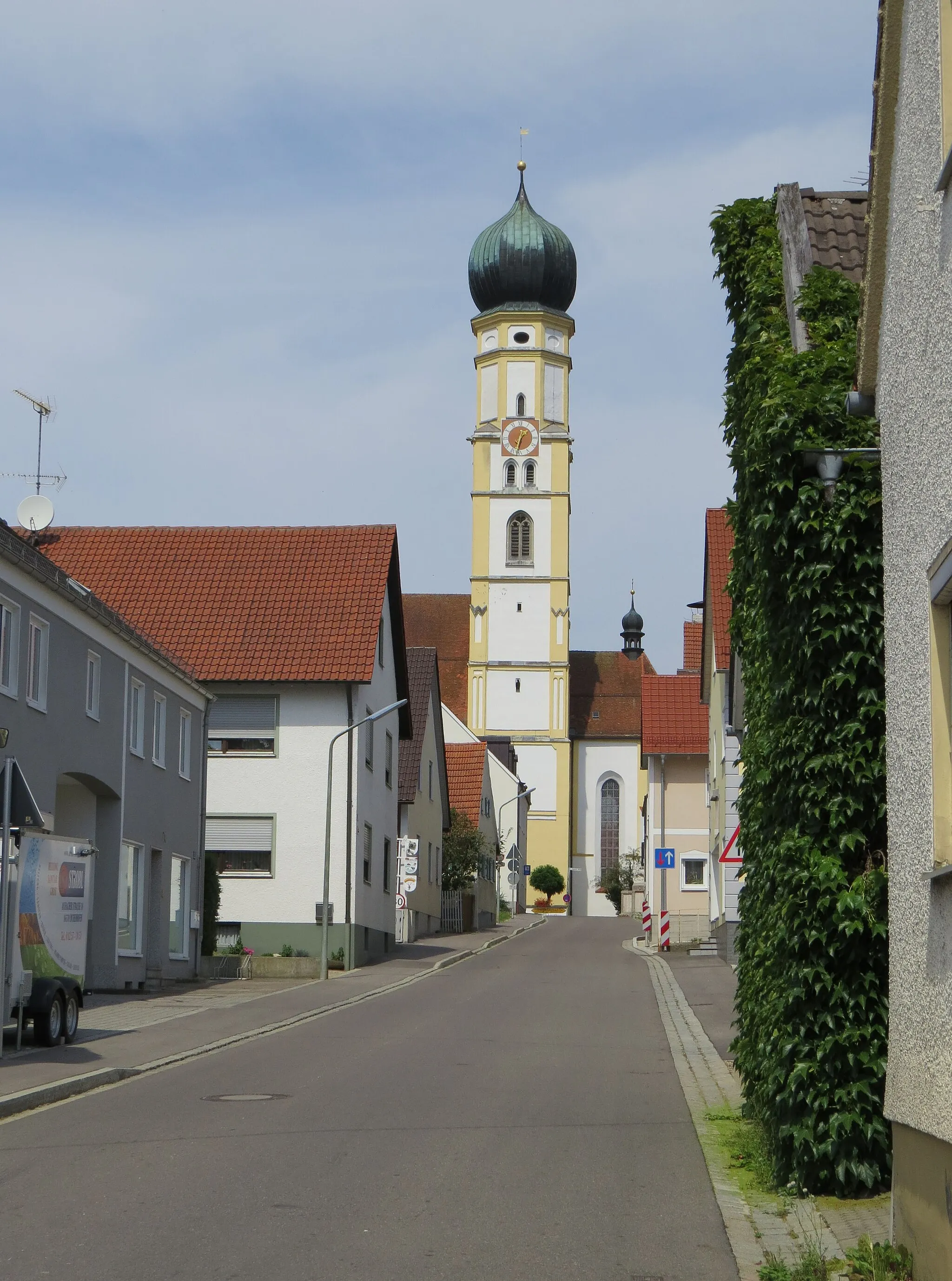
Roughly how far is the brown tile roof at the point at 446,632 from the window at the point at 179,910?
68202 mm

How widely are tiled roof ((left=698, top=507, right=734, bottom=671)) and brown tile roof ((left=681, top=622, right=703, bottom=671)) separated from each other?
14.7m

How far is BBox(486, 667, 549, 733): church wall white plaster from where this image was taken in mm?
90938

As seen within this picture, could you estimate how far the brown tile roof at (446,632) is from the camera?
9906cm

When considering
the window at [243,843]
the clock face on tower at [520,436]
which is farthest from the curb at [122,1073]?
the clock face on tower at [520,436]

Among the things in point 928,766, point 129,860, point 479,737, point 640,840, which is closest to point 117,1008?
point 129,860

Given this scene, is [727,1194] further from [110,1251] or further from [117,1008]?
[117,1008]

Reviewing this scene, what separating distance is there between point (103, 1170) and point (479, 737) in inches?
3177

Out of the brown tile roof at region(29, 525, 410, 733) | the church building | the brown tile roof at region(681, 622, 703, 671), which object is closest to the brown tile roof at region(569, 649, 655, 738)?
the church building

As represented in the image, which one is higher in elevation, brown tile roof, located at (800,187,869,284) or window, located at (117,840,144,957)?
brown tile roof, located at (800,187,869,284)

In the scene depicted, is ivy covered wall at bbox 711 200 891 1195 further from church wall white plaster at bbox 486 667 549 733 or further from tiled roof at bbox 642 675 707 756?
church wall white plaster at bbox 486 667 549 733

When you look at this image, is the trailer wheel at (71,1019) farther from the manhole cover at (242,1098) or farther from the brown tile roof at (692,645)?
the brown tile roof at (692,645)

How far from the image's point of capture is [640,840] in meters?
94.7

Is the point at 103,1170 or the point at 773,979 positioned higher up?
the point at 773,979

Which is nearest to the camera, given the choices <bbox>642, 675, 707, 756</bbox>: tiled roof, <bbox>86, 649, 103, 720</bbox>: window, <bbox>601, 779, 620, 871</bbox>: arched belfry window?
<bbox>86, 649, 103, 720</bbox>: window
